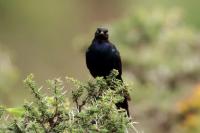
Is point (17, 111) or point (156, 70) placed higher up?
point (156, 70)

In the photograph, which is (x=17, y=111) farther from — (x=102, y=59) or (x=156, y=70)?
(x=156, y=70)

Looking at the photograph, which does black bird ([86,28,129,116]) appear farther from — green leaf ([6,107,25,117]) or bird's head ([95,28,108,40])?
green leaf ([6,107,25,117])

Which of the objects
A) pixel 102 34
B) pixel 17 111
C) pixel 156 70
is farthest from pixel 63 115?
pixel 156 70

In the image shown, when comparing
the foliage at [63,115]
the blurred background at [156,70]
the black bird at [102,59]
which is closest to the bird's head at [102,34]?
the black bird at [102,59]

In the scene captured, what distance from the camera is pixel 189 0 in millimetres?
27047

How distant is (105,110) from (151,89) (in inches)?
334

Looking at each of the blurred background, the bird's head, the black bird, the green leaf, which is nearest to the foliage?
the green leaf

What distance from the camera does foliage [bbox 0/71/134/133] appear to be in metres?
6.79

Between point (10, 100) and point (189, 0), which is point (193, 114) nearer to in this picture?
point (10, 100)

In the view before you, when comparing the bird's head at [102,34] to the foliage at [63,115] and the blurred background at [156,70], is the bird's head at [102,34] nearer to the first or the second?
the foliage at [63,115]

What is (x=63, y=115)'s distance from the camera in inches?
271

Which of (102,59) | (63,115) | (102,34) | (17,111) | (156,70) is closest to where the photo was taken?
(63,115)

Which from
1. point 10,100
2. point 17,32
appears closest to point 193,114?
point 10,100

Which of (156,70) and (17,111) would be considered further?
(156,70)
